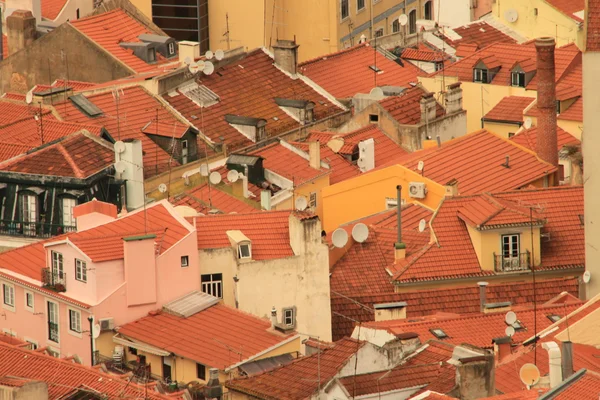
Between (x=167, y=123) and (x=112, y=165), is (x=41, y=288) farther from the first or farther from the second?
(x=167, y=123)

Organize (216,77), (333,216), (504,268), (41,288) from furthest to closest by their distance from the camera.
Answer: (216,77) < (333,216) < (504,268) < (41,288)

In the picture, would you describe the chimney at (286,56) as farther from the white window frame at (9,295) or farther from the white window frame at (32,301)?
the white window frame at (32,301)

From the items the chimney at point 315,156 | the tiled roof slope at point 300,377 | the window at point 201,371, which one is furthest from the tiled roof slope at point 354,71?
the tiled roof slope at point 300,377

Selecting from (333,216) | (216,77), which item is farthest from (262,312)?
(216,77)

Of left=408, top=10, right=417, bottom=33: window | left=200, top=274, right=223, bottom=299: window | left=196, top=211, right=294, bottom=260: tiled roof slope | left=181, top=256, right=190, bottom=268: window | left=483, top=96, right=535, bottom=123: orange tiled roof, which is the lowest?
left=408, top=10, right=417, bottom=33: window

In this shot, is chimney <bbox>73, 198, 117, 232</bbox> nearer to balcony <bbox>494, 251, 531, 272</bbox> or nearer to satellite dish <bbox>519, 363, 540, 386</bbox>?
balcony <bbox>494, 251, 531, 272</bbox>

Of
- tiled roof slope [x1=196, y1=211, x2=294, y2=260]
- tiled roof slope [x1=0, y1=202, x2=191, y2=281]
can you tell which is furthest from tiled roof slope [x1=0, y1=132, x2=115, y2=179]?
Answer: tiled roof slope [x1=196, y1=211, x2=294, y2=260]

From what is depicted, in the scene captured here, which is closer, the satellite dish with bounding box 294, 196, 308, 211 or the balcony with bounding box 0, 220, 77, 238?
the balcony with bounding box 0, 220, 77, 238
